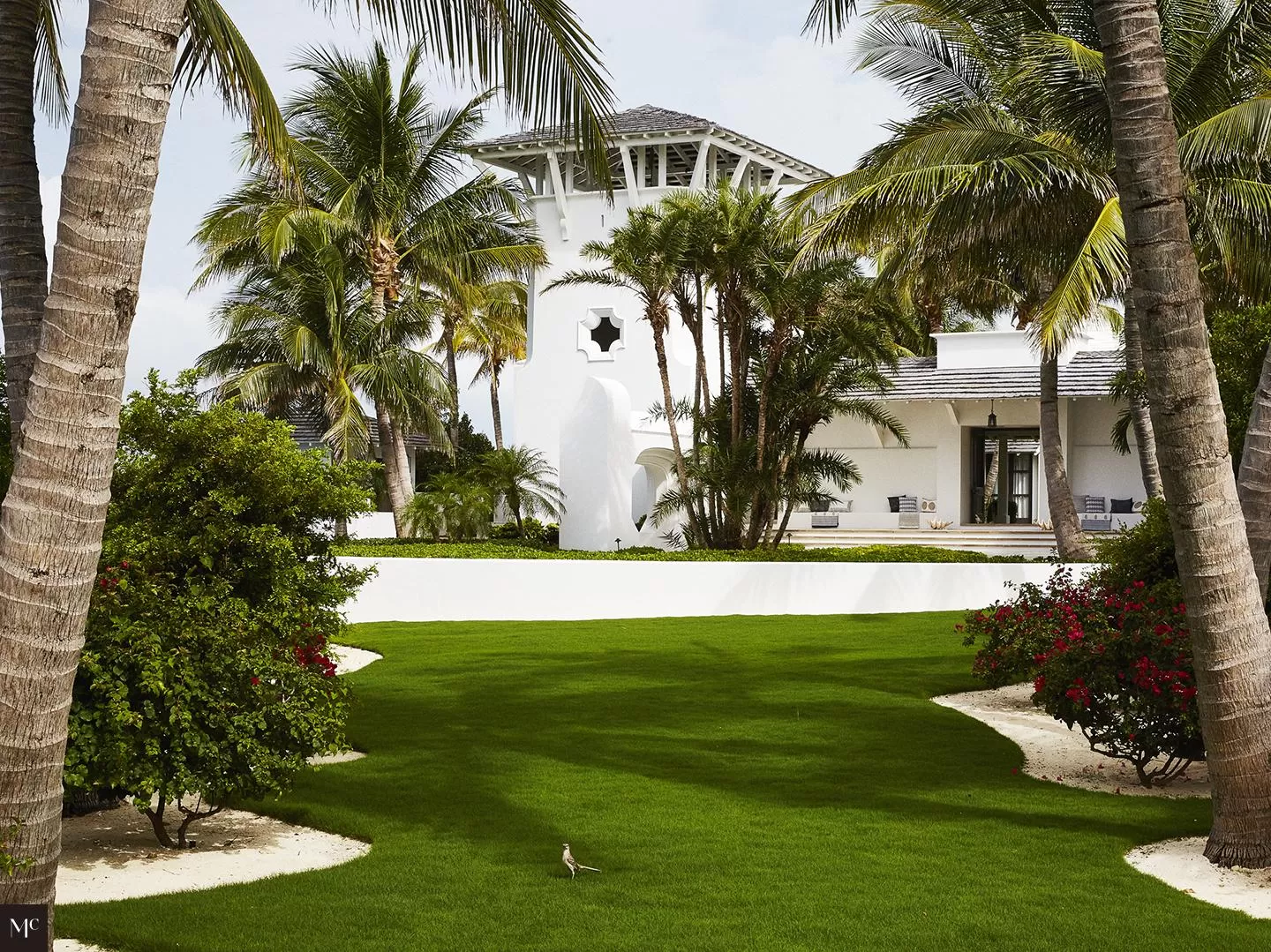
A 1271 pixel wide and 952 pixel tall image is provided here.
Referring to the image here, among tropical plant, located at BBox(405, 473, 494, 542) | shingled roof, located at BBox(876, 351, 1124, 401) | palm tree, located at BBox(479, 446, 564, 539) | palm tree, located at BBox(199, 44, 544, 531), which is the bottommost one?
tropical plant, located at BBox(405, 473, 494, 542)

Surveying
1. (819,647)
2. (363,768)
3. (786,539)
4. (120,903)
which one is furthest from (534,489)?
(120,903)

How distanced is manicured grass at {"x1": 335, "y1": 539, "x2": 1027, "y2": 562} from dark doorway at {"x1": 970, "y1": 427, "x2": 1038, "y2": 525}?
9.00 metres

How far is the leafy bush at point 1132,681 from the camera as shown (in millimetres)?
8516

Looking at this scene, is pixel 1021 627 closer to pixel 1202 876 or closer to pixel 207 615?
pixel 1202 876

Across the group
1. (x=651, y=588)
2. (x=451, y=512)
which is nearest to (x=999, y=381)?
(x=651, y=588)

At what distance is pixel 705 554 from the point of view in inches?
949

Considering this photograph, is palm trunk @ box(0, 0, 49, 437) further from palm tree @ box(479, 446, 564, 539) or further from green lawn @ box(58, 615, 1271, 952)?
palm tree @ box(479, 446, 564, 539)

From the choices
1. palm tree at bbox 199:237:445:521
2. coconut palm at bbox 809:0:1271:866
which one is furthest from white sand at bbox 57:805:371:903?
palm tree at bbox 199:237:445:521

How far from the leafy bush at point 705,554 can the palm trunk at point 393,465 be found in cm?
296

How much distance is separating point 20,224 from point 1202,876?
729cm

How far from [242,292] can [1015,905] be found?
2929 cm

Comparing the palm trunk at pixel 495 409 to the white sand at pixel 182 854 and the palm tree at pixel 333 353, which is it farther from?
the white sand at pixel 182 854

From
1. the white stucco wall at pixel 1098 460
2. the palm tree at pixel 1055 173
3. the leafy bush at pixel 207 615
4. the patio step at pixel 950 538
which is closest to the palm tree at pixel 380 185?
the patio step at pixel 950 538

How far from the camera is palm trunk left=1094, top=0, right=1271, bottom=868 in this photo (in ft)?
22.8
